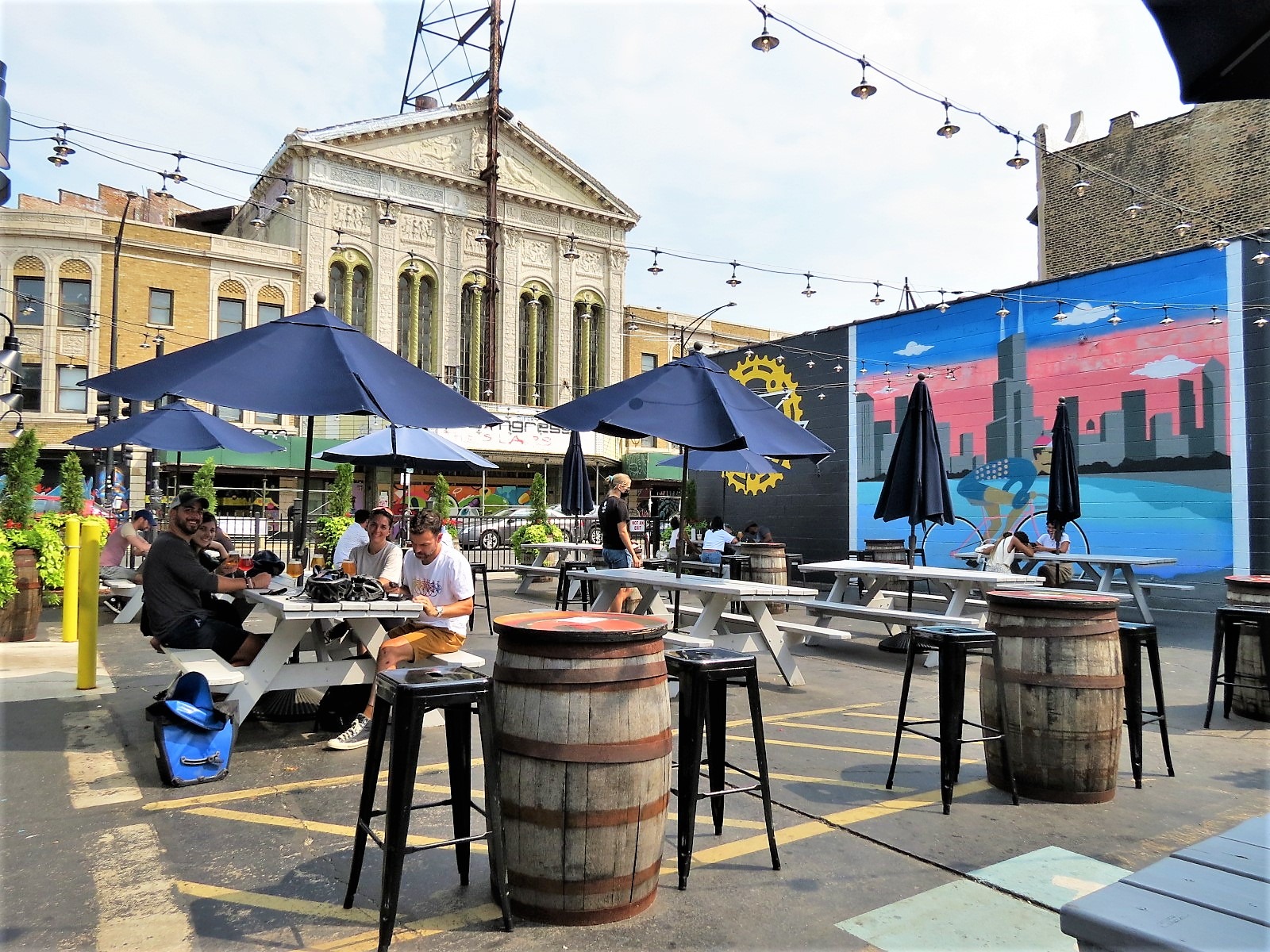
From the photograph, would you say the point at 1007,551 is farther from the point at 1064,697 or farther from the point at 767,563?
the point at 1064,697

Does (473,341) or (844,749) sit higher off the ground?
(473,341)

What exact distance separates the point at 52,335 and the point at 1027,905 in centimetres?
3786

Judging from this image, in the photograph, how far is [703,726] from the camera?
369cm

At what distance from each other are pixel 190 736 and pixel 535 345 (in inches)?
1509

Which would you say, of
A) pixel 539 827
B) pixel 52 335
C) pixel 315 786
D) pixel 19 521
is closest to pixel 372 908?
pixel 539 827

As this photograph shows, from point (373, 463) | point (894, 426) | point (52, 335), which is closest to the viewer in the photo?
point (373, 463)

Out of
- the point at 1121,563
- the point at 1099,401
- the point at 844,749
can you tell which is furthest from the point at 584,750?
the point at 1099,401

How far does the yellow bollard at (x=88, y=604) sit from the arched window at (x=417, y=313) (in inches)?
1276

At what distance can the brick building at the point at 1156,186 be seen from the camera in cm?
2048

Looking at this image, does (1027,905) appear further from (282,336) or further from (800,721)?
(282,336)

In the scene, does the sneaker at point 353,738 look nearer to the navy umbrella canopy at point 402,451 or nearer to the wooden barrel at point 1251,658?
the navy umbrella canopy at point 402,451

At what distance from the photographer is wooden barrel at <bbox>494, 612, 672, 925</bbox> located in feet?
10.1

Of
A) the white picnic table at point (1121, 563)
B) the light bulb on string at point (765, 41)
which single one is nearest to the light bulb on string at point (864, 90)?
the light bulb on string at point (765, 41)

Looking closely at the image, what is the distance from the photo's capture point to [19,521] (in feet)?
35.6
